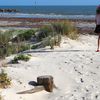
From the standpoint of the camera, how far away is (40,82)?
1028cm

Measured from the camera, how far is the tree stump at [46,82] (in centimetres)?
1016

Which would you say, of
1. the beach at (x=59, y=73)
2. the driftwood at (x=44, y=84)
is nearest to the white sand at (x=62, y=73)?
the beach at (x=59, y=73)

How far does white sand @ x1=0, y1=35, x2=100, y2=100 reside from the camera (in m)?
9.93

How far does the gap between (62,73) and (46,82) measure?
146cm

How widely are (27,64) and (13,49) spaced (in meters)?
3.23

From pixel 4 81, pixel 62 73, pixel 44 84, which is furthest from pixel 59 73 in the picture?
pixel 4 81

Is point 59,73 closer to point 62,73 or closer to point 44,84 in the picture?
point 62,73

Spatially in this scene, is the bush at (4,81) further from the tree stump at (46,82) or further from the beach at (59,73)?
the tree stump at (46,82)

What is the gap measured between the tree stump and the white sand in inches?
5.3

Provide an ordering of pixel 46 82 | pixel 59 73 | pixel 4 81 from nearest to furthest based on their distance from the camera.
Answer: pixel 4 81 < pixel 46 82 < pixel 59 73

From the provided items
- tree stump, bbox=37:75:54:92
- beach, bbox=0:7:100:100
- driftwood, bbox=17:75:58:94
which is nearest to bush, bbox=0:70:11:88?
beach, bbox=0:7:100:100

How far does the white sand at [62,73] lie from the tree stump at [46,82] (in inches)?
5.3

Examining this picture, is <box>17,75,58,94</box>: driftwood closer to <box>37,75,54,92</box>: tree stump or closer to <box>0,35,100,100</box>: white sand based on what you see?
<box>37,75,54,92</box>: tree stump

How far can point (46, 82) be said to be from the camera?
10172mm
